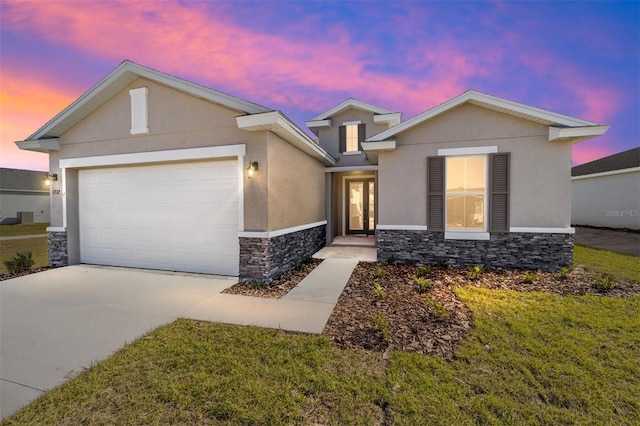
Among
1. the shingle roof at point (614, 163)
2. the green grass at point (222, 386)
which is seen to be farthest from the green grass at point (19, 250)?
the shingle roof at point (614, 163)

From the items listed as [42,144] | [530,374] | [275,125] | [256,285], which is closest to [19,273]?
[42,144]

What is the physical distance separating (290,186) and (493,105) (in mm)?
5939

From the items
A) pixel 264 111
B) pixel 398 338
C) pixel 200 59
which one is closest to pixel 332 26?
pixel 200 59

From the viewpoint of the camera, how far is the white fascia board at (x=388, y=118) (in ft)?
36.0

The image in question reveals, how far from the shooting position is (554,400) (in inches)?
97.3

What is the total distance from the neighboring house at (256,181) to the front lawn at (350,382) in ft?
9.94

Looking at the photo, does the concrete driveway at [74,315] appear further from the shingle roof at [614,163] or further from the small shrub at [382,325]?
the shingle roof at [614,163]

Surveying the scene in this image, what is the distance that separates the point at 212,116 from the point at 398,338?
20.5ft

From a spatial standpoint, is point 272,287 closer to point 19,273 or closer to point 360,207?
point 19,273

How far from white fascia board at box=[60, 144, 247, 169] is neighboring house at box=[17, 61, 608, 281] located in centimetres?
3

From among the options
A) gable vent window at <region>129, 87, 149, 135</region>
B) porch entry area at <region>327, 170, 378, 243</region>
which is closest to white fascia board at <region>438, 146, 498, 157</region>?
porch entry area at <region>327, 170, 378, 243</region>

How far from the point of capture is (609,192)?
1617 centimetres

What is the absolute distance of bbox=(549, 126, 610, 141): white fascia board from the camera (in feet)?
20.6

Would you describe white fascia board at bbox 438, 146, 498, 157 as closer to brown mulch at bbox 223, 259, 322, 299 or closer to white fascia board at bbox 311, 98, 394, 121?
white fascia board at bbox 311, 98, 394, 121
